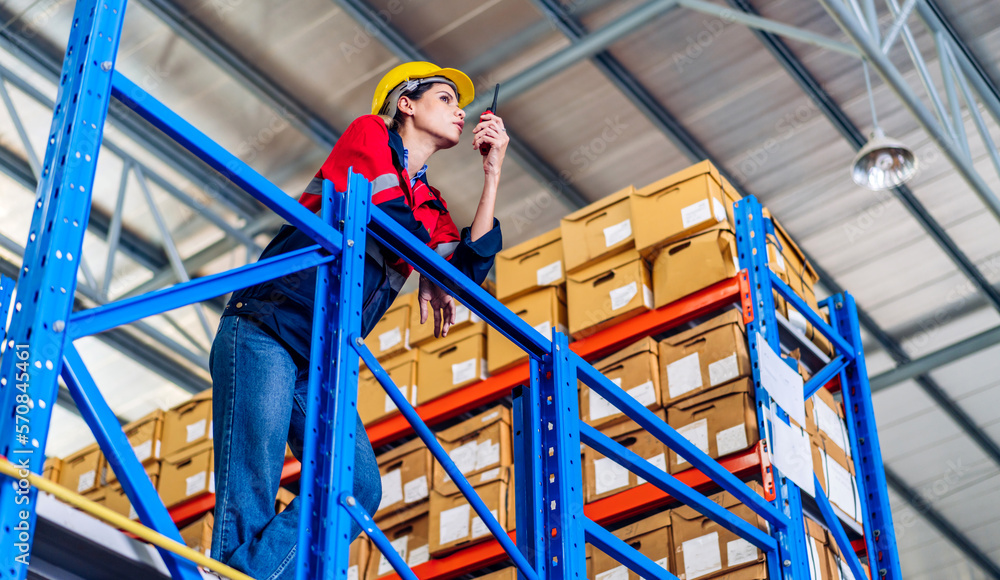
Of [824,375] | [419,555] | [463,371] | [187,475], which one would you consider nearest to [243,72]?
[187,475]

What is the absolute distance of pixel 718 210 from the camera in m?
5.07

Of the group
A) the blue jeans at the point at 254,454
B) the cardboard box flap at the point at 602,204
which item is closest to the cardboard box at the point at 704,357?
the cardboard box flap at the point at 602,204

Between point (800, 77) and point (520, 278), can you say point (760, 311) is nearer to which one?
point (520, 278)

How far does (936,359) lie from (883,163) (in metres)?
4.96

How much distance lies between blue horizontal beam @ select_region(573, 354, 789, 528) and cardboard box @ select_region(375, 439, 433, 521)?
6.08 ft

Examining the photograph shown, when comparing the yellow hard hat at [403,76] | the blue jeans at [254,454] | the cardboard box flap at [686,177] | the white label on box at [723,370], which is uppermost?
the cardboard box flap at [686,177]

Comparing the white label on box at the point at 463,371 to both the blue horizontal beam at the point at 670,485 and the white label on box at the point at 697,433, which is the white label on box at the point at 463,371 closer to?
the white label on box at the point at 697,433

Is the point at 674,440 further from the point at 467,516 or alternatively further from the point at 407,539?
the point at 407,539

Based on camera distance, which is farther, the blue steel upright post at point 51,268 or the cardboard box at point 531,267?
the cardboard box at point 531,267

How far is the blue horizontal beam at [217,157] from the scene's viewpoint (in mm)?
2293

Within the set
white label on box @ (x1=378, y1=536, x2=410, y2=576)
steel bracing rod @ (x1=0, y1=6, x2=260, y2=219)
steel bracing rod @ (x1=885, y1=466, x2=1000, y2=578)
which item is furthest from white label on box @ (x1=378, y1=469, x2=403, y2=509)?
steel bracing rod @ (x1=885, y1=466, x2=1000, y2=578)

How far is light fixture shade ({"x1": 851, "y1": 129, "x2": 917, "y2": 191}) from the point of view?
6.85 meters

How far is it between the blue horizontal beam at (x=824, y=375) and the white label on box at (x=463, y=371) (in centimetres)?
170

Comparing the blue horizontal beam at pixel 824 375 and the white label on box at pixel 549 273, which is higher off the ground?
the white label on box at pixel 549 273
